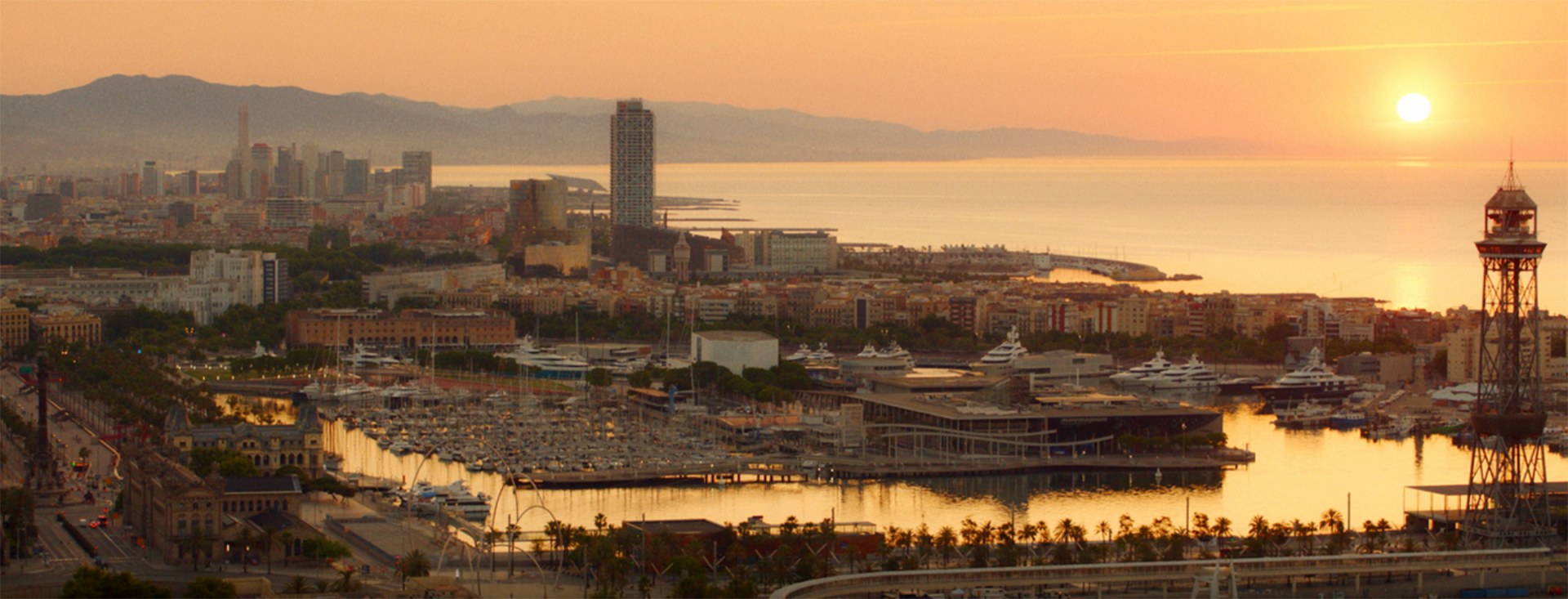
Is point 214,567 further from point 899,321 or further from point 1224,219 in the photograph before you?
point 1224,219

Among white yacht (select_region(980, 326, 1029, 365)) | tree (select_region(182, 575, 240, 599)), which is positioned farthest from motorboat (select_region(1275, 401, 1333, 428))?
tree (select_region(182, 575, 240, 599))

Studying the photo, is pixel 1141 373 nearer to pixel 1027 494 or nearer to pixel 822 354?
pixel 822 354

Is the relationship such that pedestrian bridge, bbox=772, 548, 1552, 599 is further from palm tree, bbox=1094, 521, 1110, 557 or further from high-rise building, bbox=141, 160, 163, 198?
high-rise building, bbox=141, 160, 163, 198

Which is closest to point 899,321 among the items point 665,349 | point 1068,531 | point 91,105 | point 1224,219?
point 665,349

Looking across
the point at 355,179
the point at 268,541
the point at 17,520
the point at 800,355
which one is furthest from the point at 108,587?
the point at 355,179

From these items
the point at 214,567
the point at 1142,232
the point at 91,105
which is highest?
the point at 91,105

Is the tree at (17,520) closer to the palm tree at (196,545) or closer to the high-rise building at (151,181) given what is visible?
the palm tree at (196,545)

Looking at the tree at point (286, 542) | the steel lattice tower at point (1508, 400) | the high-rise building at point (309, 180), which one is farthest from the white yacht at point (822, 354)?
the high-rise building at point (309, 180)
